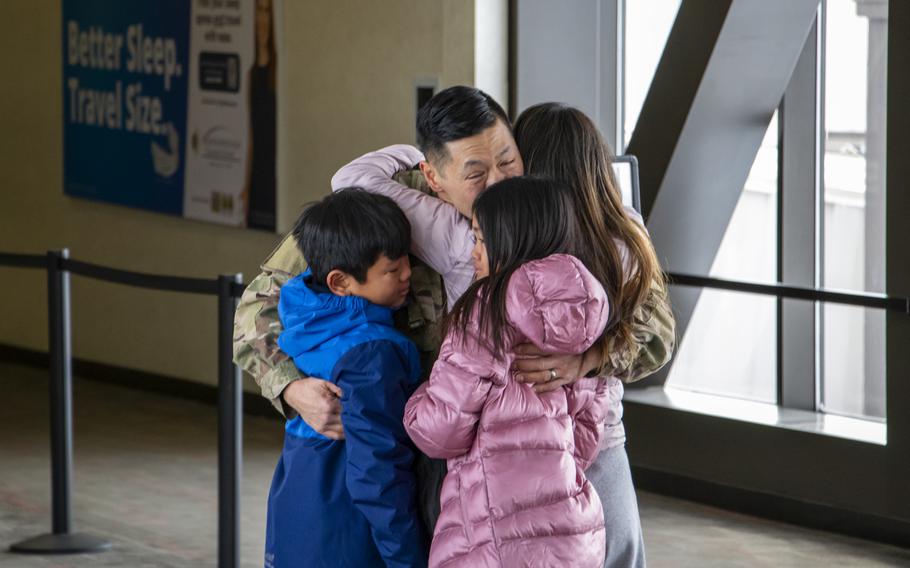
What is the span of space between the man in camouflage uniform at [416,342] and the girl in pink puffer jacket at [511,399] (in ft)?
0.29

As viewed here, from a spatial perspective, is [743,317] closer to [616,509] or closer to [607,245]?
[616,509]

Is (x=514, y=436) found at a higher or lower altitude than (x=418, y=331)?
lower

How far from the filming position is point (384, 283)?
→ 8.21ft

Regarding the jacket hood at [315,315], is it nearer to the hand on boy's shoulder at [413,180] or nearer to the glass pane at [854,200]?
the hand on boy's shoulder at [413,180]

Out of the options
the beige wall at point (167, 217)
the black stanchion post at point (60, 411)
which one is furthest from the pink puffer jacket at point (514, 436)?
the beige wall at point (167, 217)

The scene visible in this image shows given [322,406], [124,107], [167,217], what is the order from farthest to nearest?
[124,107] < [167,217] < [322,406]

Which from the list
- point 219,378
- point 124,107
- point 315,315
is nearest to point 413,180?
point 315,315

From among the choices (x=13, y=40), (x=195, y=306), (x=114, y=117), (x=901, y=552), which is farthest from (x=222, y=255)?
(x=901, y=552)

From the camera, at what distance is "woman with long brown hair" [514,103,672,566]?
2422 mm

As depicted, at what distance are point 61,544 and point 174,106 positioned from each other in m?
3.21

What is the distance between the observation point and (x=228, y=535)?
4.37 m

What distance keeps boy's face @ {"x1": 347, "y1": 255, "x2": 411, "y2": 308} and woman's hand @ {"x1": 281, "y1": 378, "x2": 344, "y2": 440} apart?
0.17 metres

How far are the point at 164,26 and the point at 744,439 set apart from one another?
3.91m

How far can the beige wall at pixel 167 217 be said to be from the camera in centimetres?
636
